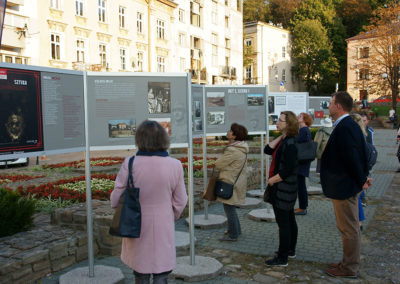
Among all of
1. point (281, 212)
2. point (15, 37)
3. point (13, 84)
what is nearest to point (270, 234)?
point (281, 212)

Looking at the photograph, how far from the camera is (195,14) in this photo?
4741 centimetres

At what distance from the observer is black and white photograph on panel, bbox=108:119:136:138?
4844mm

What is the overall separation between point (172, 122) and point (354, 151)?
2282 mm

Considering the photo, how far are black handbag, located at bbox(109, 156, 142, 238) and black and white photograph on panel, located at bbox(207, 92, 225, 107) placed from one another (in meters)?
4.64

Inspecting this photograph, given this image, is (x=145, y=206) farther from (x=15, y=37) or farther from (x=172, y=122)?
(x=15, y=37)

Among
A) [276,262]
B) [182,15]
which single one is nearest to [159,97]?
[276,262]

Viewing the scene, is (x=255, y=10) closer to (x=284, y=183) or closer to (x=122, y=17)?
(x=122, y=17)

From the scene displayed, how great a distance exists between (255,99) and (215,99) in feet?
3.27

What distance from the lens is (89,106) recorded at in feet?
15.6

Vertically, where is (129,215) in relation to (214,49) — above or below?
below

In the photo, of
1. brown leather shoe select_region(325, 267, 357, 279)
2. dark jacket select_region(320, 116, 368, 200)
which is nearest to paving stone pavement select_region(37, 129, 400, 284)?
brown leather shoe select_region(325, 267, 357, 279)

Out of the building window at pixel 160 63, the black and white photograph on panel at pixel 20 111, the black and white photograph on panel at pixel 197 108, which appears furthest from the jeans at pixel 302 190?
the building window at pixel 160 63

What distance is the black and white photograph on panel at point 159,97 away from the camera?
5.00 m

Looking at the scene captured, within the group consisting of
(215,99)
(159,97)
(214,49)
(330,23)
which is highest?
(330,23)
